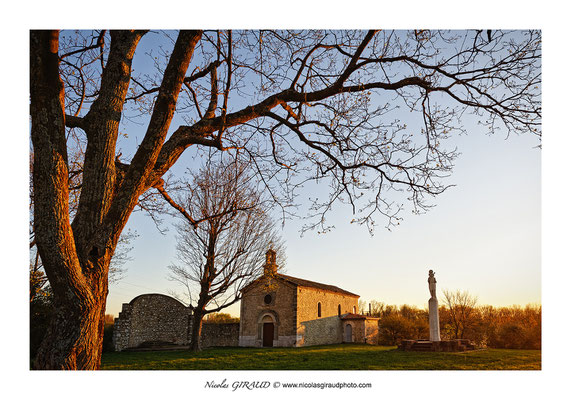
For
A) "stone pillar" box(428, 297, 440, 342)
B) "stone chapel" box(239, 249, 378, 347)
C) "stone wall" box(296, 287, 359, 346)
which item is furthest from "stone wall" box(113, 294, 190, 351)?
"stone pillar" box(428, 297, 440, 342)

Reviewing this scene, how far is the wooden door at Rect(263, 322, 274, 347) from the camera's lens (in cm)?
2455

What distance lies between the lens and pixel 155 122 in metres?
3.72

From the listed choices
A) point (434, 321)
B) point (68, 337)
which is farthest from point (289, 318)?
point (68, 337)

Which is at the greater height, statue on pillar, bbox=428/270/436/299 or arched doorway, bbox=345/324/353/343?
statue on pillar, bbox=428/270/436/299

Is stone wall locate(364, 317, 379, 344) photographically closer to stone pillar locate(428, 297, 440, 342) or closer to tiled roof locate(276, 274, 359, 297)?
tiled roof locate(276, 274, 359, 297)

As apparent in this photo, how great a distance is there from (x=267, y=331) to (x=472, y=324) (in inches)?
509

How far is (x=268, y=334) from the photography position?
2491cm

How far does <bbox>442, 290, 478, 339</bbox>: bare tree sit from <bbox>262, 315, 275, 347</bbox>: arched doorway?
1127cm

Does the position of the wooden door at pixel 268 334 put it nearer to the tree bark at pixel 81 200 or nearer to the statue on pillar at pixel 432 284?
the statue on pillar at pixel 432 284

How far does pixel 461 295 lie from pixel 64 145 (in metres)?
16.9

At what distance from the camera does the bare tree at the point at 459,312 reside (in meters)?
16.8

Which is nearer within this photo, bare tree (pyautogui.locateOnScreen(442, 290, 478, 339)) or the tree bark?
the tree bark

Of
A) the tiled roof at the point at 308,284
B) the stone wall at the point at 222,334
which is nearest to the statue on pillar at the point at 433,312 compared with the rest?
the tiled roof at the point at 308,284
